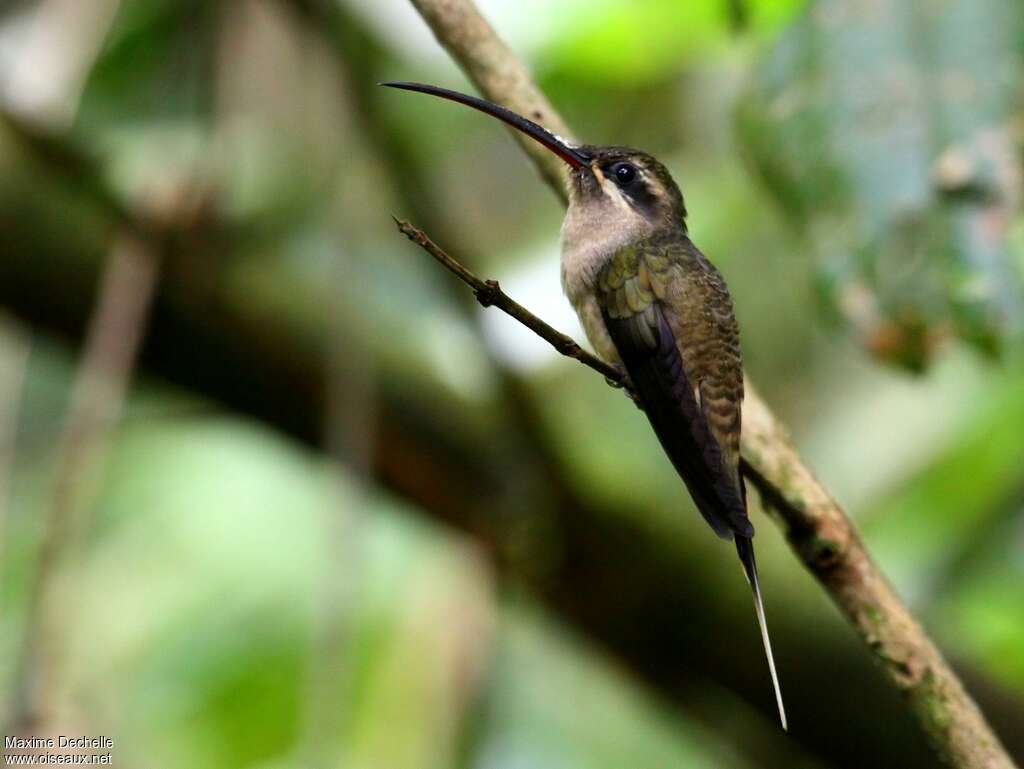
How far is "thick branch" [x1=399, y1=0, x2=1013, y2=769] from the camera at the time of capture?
1.81 m

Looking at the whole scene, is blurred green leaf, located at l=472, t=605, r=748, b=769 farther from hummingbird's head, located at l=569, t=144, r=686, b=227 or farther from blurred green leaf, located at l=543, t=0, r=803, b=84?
blurred green leaf, located at l=543, t=0, r=803, b=84

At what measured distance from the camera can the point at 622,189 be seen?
2.75 metres

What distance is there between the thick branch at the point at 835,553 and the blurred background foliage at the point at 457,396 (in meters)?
0.58

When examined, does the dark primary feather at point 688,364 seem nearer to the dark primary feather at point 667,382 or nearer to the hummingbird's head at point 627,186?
the dark primary feather at point 667,382

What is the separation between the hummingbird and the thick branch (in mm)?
48

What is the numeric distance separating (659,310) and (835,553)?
23.8 inches

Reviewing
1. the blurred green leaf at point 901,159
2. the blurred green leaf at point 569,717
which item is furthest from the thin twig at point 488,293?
the blurred green leaf at point 569,717

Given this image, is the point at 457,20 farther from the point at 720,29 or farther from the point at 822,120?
the point at 720,29

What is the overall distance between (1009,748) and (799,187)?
1262mm

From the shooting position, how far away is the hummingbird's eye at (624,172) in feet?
8.98

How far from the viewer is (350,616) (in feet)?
8.50

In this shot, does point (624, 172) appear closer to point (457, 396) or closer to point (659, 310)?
point (659, 310)

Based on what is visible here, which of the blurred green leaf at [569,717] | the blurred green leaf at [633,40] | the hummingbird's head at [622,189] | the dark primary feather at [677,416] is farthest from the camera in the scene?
the blurred green leaf at [633,40]

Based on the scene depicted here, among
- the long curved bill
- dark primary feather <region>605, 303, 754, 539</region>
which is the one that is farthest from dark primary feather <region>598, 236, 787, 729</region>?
the long curved bill
